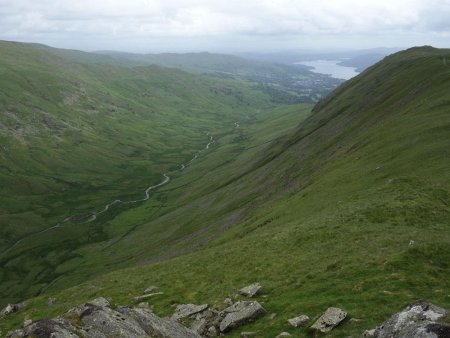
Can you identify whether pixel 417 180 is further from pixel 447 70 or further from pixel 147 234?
pixel 147 234

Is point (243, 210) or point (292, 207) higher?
point (292, 207)

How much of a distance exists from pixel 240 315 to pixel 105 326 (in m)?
10.0

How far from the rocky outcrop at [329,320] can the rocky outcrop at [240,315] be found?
230 inches

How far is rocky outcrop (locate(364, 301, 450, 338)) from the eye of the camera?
18.2 metres

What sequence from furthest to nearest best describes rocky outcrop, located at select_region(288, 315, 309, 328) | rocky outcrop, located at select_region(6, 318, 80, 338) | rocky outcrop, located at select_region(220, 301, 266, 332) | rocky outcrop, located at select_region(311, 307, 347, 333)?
rocky outcrop, located at select_region(220, 301, 266, 332)
rocky outcrop, located at select_region(288, 315, 309, 328)
rocky outcrop, located at select_region(311, 307, 347, 333)
rocky outcrop, located at select_region(6, 318, 80, 338)

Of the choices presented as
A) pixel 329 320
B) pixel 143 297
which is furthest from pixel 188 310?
pixel 329 320

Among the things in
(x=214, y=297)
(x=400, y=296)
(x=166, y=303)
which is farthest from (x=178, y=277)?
(x=400, y=296)

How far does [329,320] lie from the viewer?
88.1ft

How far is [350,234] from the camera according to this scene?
45.5m

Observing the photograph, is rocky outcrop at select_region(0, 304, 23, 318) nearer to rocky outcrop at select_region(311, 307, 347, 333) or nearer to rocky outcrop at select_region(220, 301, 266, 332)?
rocky outcrop at select_region(220, 301, 266, 332)

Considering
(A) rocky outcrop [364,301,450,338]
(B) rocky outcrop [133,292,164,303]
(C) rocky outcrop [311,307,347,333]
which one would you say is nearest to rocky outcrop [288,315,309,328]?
(C) rocky outcrop [311,307,347,333]

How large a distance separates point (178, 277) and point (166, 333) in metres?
→ 25.8

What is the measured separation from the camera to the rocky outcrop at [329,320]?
86.7 ft

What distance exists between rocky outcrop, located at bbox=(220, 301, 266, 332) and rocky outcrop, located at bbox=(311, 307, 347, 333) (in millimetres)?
5850
